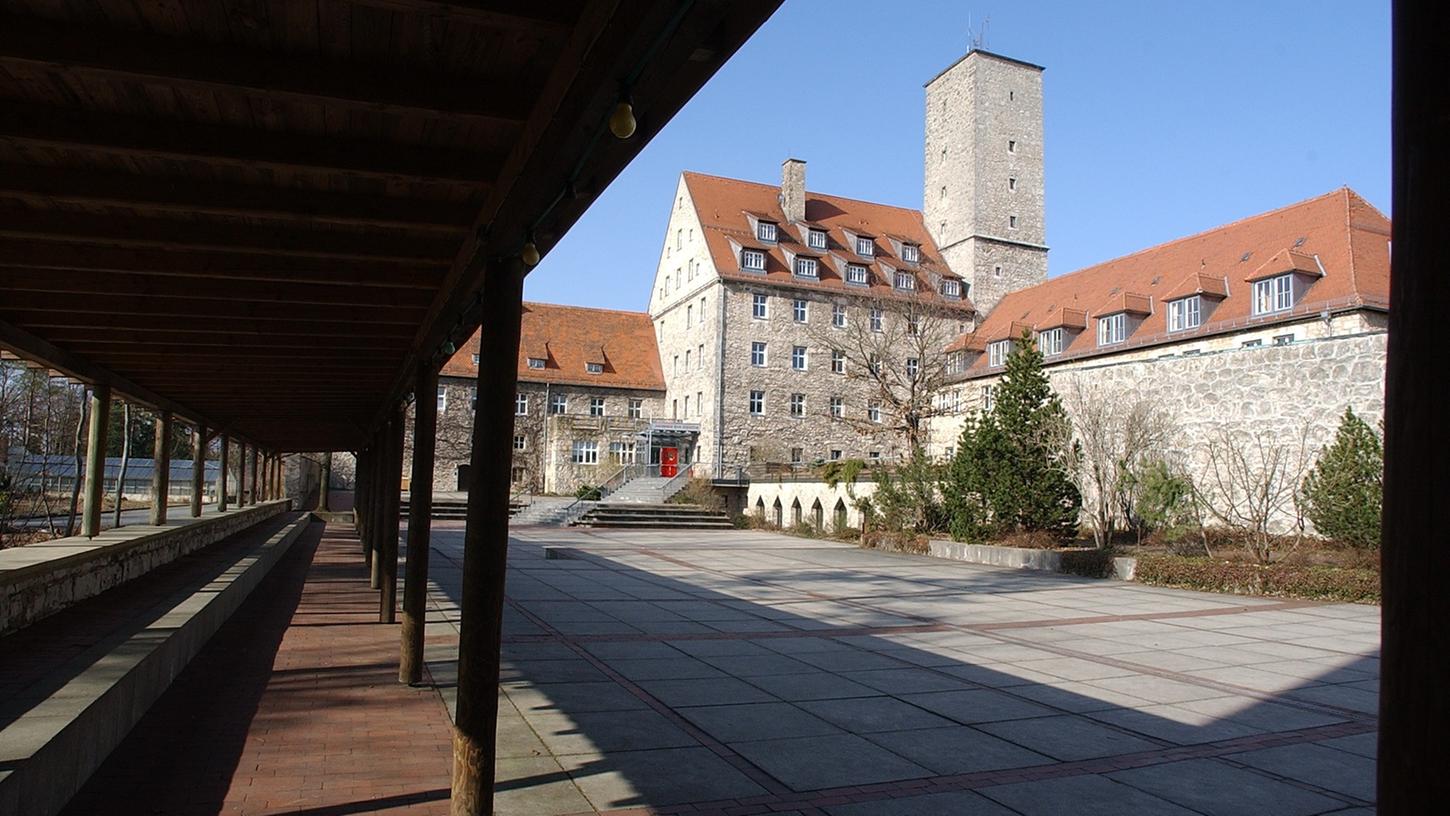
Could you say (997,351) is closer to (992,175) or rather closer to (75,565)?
(992,175)

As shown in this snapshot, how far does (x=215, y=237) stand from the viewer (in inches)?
217

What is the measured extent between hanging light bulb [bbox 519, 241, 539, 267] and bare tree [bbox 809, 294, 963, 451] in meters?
28.2

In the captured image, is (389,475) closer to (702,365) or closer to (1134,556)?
(1134,556)

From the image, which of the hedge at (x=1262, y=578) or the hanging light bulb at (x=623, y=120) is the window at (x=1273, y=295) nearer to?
the hedge at (x=1262, y=578)

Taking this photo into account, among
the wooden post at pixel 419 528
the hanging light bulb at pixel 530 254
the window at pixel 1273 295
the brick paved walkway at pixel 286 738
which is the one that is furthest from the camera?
the window at pixel 1273 295

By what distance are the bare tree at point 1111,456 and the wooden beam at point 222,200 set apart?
18756mm

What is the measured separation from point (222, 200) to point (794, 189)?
49402mm

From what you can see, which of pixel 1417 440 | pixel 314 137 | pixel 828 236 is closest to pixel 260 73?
pixel 314 137

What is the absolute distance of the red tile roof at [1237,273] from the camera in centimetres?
3038

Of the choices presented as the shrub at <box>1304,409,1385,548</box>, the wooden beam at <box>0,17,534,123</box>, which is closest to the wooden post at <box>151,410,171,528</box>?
the wooden beam at <box>0,17,534,123</box>

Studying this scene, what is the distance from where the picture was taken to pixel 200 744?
6.12 meters

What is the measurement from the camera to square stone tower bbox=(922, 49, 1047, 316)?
173ft

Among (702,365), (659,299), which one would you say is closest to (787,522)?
(702,365)

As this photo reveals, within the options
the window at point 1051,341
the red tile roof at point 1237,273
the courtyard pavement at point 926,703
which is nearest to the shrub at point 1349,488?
the courtyard pavement at point 926,703
